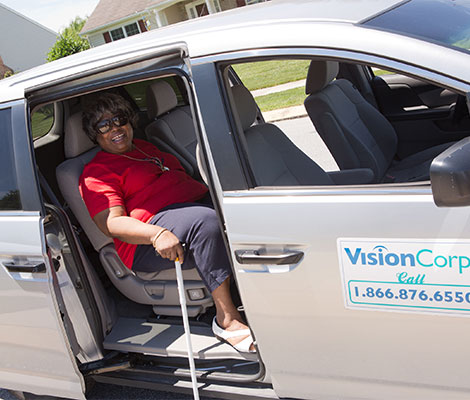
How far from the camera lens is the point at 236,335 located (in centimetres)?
262

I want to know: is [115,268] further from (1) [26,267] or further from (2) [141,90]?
(2) [141,90]

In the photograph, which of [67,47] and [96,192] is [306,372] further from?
[67,47]

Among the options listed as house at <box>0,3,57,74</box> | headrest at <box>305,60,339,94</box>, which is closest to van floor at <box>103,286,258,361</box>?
headrest at <box>305,60,339,94</box>

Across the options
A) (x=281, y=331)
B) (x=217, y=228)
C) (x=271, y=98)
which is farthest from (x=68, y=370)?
(x=271, y=98)

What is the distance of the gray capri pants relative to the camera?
2662 mm

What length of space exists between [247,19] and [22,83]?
45.1 inches

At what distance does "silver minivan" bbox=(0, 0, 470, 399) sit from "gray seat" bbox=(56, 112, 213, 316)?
0.01 meters

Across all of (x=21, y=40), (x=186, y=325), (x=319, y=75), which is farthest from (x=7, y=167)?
(x=21, y=40)

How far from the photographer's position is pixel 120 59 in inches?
91.4

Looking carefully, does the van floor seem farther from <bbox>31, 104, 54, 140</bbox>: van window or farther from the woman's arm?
<bbox>31, 104, 54, 140</bbox>: van window

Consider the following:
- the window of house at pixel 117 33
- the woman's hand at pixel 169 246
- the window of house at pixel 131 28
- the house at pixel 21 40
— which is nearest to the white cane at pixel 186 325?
the woman's hand at pixel 169 246

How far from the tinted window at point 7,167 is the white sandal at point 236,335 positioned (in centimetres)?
112

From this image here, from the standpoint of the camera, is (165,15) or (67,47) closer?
(67,47)

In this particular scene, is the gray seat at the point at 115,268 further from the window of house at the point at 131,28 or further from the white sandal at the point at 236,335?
the window of house at the point at 131,28
